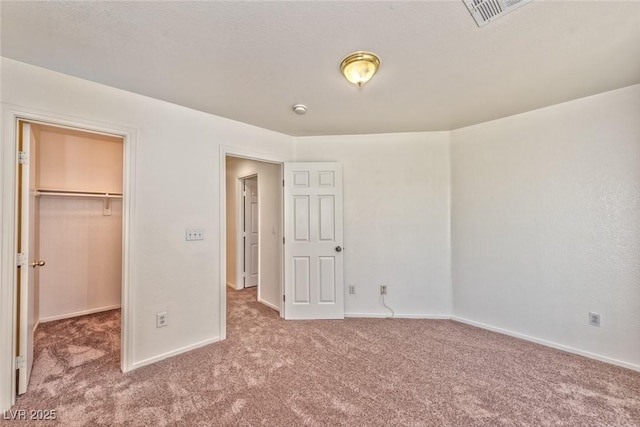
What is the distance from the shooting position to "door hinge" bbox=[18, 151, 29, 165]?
1861 millimetres

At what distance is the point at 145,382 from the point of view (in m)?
2.05

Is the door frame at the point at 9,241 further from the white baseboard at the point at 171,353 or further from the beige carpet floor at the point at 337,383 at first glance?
the white baseboard at the point at 171,353

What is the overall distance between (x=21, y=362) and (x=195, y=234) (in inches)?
57.0

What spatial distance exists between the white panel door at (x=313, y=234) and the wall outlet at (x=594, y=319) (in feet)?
7.98

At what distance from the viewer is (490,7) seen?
1.40 m

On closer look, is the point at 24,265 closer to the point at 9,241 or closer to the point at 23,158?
the point at 9,241

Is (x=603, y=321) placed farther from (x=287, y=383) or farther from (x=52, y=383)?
(x=52, y=383)

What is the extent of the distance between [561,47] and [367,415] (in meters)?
2.72

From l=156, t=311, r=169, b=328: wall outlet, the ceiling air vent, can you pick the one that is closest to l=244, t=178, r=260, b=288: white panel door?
l=156, t=311, r=169, b=328: wall outlet

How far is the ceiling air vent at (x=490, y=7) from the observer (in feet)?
4.46

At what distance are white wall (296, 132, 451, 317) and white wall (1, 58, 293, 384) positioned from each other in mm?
1598

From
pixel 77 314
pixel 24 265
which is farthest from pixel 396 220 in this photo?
pixel 77 314

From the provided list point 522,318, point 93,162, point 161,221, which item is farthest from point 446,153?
point 93,162

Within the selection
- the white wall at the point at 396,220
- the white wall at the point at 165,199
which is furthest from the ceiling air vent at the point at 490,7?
the white wall at the point at 165,199
